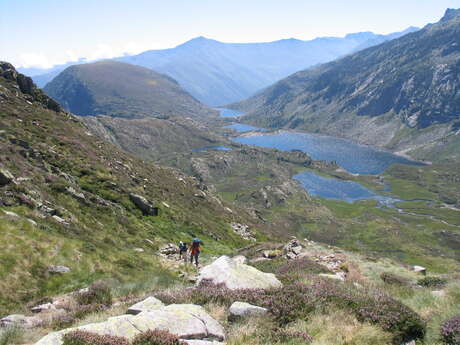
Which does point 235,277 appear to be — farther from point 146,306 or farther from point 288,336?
point 288,336

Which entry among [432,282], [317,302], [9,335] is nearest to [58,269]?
[9,335]

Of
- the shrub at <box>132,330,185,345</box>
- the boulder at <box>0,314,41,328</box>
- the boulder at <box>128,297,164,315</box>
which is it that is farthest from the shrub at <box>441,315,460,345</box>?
the boulder at <box>0,314,41,328</box>

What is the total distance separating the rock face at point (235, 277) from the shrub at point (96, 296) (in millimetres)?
4034

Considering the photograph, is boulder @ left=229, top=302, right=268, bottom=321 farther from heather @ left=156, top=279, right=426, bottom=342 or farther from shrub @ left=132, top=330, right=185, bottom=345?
shrub @ left=132, top=330, right=185, bottom=345

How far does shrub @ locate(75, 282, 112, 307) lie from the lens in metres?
14.2

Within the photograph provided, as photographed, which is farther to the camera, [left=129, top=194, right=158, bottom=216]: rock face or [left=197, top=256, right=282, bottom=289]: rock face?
[left=129, top=194, right=158, bottom=216]: rock face

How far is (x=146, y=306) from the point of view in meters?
11.1

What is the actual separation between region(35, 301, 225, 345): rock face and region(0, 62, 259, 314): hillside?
24.5 ft

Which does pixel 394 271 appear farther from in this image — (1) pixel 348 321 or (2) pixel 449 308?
(1) pixel 348 321

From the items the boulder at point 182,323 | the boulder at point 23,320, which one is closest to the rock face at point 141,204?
the boulder at point 23,320

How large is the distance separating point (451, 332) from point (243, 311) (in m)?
5.89

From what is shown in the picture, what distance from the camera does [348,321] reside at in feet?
34.2

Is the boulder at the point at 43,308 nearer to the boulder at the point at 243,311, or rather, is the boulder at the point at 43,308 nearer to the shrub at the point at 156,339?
the shrub at the point at 156,339

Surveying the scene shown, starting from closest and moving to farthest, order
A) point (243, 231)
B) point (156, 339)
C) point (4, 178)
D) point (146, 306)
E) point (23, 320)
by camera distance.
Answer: point (156, 339)
point (146, 306)
point (23, 320)
point (4, 178)
point (243, 231)
